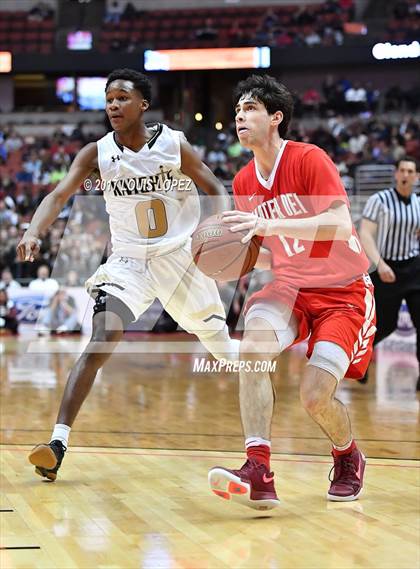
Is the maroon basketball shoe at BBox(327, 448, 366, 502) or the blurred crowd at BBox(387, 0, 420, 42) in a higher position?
the blurred crowd at BBox(387, 0, 420, 42)

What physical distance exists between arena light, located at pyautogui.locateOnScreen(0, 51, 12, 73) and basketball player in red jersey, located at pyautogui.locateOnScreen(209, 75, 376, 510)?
2685 cm

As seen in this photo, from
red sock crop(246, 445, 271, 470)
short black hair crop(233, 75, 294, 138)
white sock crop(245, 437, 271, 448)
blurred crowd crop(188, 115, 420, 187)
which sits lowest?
red sock crop(246, 445, 271, 470)

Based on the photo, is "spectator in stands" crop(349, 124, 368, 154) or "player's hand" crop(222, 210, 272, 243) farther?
"spectator in stands" crop(349, 124, 368, 154)

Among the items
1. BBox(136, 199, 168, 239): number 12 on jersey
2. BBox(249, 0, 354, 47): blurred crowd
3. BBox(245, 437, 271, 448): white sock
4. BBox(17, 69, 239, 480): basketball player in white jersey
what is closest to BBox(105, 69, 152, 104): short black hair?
→ BBox(17, 69, 239, 480): basketball player in white jersey

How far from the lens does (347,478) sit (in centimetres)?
475

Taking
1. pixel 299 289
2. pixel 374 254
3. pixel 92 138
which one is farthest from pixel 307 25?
pixel 299 289

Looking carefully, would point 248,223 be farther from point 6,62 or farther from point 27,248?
point 6,62

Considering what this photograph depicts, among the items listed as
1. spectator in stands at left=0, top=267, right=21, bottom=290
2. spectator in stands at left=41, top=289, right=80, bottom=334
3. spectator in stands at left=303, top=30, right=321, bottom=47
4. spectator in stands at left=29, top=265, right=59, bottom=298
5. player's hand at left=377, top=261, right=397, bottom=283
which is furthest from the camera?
spectator in stands at left=303, top=30, right=321, bottom=47

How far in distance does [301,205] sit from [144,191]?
1.40m

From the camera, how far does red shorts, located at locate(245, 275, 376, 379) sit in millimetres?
4594

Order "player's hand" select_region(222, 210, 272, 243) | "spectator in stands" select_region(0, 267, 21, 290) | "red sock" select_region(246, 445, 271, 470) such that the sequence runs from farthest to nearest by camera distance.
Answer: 1. "spectator in stands" select_region(0, 267, 21, 290)
2. "red sock" select_region(246, 445, 271, 470)
3. "player's hand" select_region(222, 210, 272, 243)

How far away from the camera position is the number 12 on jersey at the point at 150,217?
580 cm

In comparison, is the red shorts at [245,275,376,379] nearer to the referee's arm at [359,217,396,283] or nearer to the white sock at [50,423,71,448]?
the white sock at [50,423,71,448]

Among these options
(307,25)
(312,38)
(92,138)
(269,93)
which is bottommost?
(269,93)
